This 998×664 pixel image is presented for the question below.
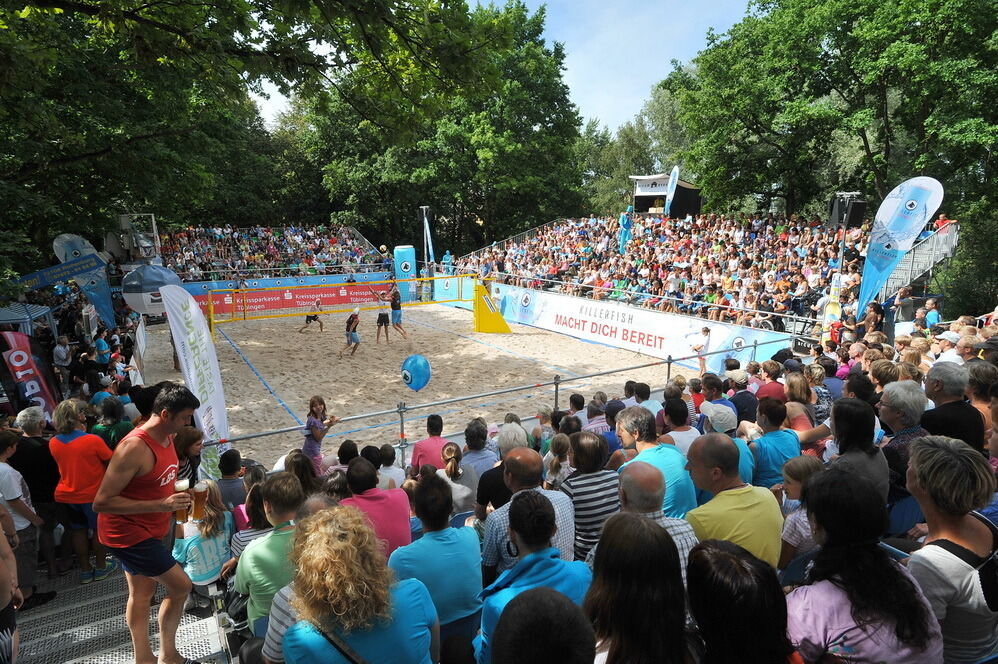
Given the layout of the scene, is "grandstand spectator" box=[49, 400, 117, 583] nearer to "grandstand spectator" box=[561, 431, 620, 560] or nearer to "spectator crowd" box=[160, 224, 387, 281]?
"grandstand spectator" box=[561, 431, 620, 560]

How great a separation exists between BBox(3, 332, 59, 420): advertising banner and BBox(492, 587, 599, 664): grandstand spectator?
9751 millimetres

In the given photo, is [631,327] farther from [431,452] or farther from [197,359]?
[197,359]

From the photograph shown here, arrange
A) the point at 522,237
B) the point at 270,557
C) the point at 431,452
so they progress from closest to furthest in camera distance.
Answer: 1. the point at 270,557
2. the point at 431,452
3. the point at 522,237

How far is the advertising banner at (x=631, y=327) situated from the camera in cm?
1404

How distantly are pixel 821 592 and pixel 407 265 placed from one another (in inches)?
1073

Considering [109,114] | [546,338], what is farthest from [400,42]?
[546,338]

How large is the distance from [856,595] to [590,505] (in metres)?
1.70

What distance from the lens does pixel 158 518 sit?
11.5 feet

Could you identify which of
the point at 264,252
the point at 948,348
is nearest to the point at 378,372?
the point at 948,348

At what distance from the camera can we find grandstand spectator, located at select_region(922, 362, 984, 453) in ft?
12.5

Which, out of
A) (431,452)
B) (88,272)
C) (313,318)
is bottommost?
(313,318)

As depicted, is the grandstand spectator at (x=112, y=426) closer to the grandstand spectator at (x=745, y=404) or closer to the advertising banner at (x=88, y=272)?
the grandstand spectator at (x=745, y=404)

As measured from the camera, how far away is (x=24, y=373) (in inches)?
342

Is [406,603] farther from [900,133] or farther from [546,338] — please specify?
[900,133]
